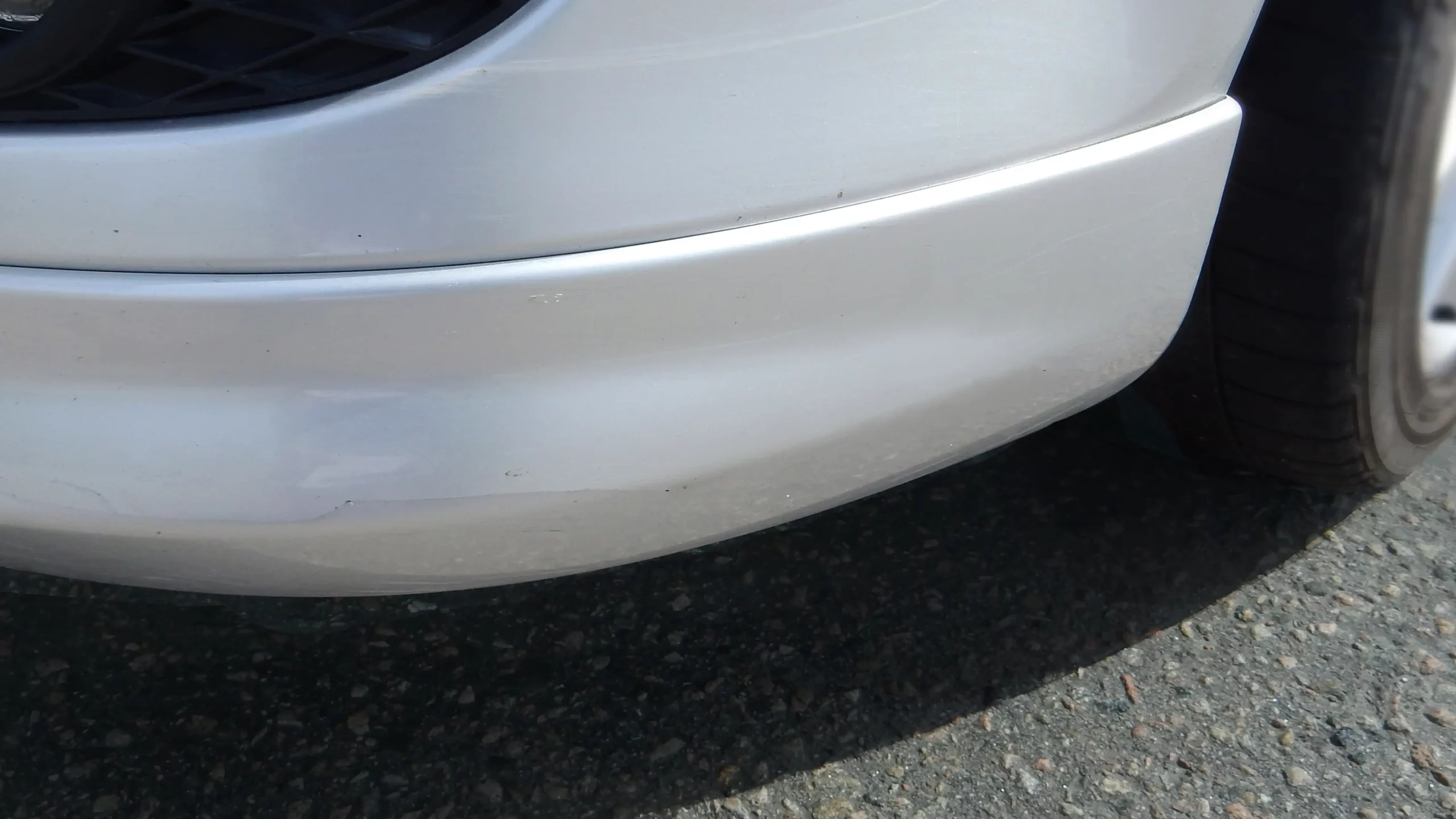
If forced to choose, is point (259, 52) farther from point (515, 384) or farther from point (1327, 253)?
point (1327, 253)

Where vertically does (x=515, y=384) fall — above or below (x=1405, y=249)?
above

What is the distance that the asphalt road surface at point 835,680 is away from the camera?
1462 millimetres

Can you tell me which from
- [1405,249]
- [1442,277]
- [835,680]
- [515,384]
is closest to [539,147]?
[515,384]

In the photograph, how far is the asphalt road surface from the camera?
57.6 inches

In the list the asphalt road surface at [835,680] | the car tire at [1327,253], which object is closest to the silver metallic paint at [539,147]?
the car tire at [1327,253]

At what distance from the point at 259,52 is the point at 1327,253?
45.5 inches

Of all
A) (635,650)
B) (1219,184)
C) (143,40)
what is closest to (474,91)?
(143,40)

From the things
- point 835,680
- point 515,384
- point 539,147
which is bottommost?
point 835,680

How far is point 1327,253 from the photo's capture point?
1406mm

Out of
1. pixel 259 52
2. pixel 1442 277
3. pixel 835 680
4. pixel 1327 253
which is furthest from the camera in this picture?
pixel 1442 277

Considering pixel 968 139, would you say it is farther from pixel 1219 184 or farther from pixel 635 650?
pixel 635 650

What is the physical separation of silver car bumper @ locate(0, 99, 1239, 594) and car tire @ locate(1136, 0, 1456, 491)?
0.70ft

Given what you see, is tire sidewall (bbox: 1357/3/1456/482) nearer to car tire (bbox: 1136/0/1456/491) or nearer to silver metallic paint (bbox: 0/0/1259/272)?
car tire (bbox: 1136/0/1456/491)

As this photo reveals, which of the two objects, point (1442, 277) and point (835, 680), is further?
point (1442, 277)
